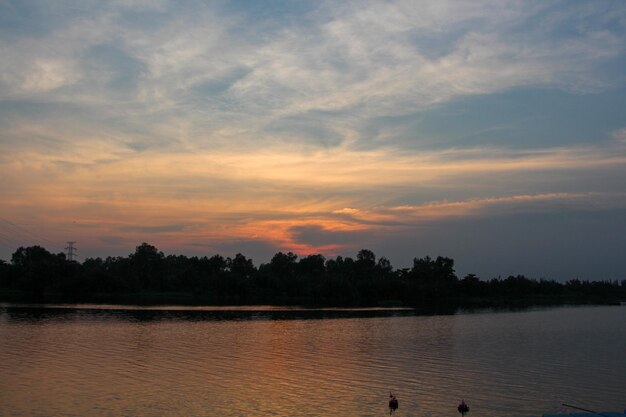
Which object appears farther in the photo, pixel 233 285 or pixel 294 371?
pixel 233 285

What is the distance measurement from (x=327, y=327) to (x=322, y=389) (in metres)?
37.0

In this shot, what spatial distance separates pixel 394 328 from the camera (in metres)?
→ 66.7

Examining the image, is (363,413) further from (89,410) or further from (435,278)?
(435,278)

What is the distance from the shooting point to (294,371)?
35344 millimetres

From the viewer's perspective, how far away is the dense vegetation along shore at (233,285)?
5404 inches

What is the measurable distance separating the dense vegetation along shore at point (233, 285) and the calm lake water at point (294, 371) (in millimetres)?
73351

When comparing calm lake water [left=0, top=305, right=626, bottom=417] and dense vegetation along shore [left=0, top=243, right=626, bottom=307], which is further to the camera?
dense vegetation along shore [left=0, top=243, right=626, bottom=307]

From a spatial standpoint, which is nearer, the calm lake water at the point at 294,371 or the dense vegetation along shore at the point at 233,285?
the calm lake water at the point at 294,371

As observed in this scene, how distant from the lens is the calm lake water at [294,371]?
26.2 metres

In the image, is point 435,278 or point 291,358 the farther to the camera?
point 435,278

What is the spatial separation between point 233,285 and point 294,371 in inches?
4841

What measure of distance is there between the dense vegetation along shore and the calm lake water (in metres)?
73.4

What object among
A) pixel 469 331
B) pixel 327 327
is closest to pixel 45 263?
pixel 327 327

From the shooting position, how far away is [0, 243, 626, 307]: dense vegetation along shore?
137 metres
